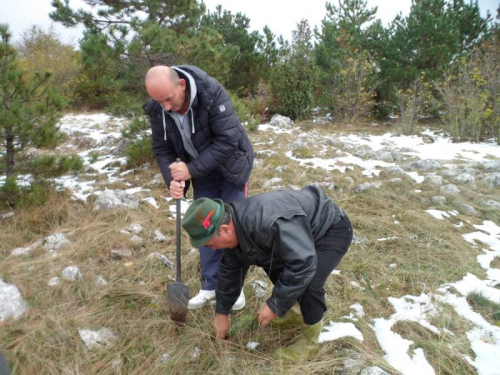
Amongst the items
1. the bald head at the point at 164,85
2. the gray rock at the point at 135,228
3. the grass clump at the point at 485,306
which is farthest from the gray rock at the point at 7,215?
the grass clump at the point at 485,306

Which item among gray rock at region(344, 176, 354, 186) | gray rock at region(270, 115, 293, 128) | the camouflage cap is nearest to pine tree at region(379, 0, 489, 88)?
gray rock at region(270, 115, 293, 128)

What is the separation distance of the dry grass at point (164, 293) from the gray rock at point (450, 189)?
1.44ft

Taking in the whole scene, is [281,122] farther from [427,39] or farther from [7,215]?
[7,215]

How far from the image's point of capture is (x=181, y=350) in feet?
6.49

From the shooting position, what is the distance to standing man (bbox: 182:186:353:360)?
1517 millimetres

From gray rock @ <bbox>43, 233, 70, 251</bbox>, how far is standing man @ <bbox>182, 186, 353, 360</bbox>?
1754 millimetres

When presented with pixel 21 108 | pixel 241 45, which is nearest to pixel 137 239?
pixel 21 108

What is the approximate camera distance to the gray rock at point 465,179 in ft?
15.7

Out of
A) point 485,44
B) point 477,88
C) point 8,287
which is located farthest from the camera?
point 485,44

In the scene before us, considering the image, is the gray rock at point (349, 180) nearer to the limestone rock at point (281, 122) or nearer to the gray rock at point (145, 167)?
the gray rock at point (145, 167)

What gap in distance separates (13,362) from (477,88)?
9201 mm

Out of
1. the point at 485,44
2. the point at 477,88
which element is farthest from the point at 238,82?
the point at 485,44

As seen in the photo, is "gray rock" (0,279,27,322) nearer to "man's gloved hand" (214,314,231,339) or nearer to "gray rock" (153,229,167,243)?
"gray rock" (153,229,167,243)

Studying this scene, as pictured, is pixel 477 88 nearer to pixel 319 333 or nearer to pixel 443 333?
pixel 443 333
